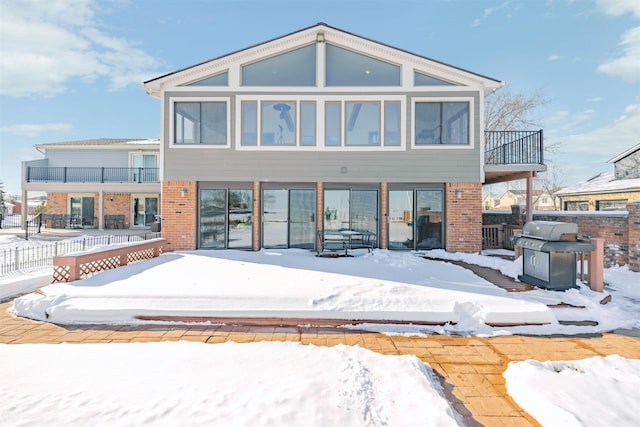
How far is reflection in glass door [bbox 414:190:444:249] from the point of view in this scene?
1052 centimetres

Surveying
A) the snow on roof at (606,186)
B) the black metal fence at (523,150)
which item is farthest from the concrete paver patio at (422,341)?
the snow on roof at (606,186)

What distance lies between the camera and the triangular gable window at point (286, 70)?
10266 mm

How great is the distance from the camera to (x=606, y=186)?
16406 mm

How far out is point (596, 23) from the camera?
45.0ft

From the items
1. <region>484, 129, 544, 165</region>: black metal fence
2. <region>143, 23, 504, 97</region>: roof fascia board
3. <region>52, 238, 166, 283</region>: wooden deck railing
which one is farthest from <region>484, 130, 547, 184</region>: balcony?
<region>52, 238, 166, 283</region>: wooden deck railing

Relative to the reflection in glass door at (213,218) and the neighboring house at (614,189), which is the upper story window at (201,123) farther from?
the neighboring house at (614,189)

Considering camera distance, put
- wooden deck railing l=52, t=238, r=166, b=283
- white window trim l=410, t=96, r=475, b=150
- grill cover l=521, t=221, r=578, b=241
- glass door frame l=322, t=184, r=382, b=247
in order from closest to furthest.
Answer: grill cover l=521, t=221, r=578, b=241
wooden deck railing l=52, t=238, r=166, b=283
white window trim l=410, t=96, r=475, b=150
glass door frame l=322, t=184, r=382, b=247

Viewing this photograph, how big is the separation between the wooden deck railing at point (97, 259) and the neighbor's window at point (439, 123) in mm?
9023

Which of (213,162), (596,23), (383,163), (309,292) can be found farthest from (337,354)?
(596,23)

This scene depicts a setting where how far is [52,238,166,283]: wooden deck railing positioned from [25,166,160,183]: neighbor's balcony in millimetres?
11794

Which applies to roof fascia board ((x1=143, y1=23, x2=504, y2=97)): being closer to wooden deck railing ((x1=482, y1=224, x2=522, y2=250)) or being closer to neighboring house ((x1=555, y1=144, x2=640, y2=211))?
wooden deck railing ((x1=482, y1=224, x2=522, y2=250))

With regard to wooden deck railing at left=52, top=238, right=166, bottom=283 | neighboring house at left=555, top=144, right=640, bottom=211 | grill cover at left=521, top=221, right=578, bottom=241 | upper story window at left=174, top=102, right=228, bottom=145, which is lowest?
wooden deck railing at left=52, top=238, right=166, bottom=283

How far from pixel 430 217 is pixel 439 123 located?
10.3 ft

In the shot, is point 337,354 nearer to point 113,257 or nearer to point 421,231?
point 113,257
